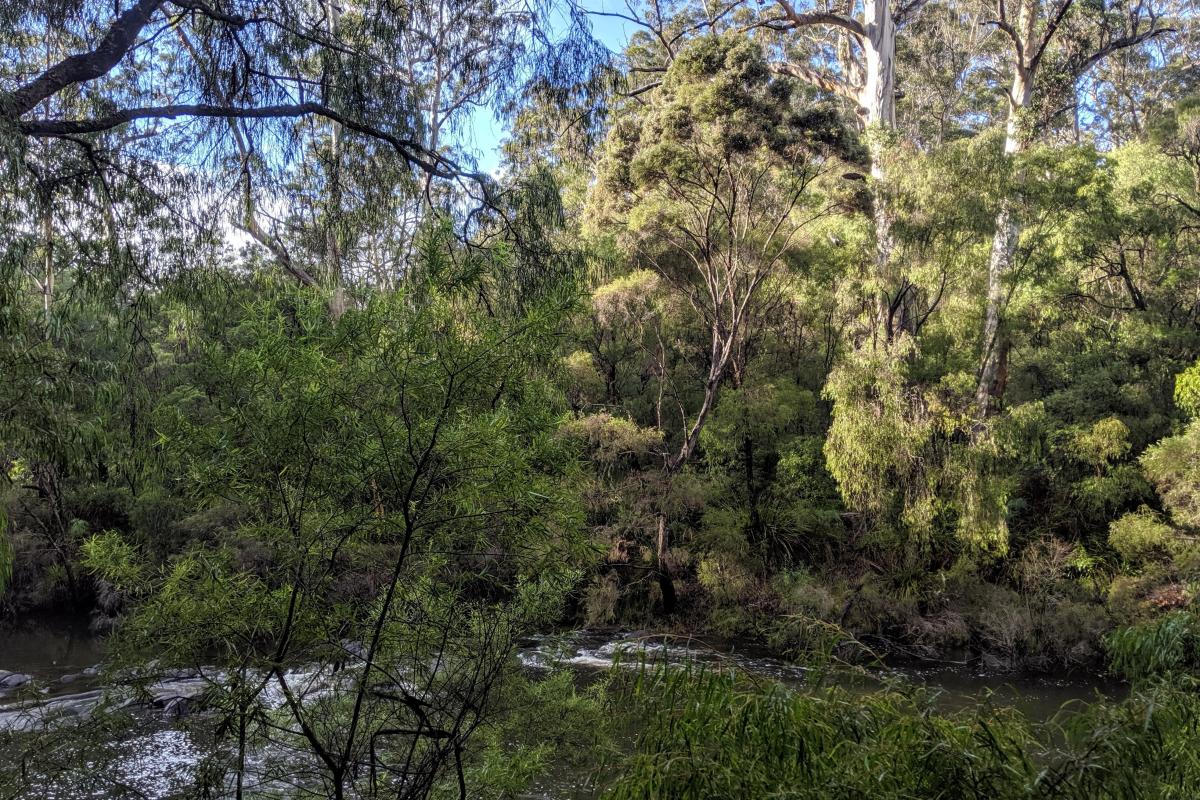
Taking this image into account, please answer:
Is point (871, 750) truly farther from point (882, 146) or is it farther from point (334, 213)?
point (882, 146)

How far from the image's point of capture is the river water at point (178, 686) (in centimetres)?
574

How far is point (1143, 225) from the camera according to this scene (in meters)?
12.6

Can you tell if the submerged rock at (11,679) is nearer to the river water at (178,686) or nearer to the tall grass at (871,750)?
the river water at (178,686)

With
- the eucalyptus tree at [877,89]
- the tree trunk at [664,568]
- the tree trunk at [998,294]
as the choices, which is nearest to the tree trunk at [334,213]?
the tree trunk at [664,568]

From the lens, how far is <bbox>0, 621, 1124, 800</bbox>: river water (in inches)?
226

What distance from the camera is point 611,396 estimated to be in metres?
15.7

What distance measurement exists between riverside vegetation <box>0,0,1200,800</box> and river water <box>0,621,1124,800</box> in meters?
0.30

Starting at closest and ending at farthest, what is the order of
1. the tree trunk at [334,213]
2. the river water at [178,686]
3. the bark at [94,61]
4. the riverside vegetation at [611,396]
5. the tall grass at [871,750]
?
1. the tall grass at [871,750]
2. the riverside vegetation at [611,396]
3. the bark at [94,61]
4. the river water at [178,686]
5. the tree trunk at [334,213]

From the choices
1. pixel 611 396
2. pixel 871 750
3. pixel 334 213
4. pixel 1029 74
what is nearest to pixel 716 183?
pixel 611 396

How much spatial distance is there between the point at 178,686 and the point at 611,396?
887cm

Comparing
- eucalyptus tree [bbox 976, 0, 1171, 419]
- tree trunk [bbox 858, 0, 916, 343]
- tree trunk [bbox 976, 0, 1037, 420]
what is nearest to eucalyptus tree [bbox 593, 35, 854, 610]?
tree trunk [bbox 858, 0, 916, 343]

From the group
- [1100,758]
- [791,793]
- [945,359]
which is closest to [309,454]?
[791,793]

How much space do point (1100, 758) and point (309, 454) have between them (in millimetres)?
2873

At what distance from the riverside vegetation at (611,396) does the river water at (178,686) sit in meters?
0.30
